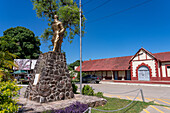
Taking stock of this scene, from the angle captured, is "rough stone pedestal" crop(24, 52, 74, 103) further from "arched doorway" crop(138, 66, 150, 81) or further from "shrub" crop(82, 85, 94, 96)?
"arched doorway" crop(138, 66, 150, 81)

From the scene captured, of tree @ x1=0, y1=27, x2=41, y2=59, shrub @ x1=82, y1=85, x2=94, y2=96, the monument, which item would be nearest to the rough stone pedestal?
the monument

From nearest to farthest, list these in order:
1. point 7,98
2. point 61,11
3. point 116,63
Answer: point 7,98
point 61,11
point 116,63

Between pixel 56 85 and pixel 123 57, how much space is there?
28789 mm

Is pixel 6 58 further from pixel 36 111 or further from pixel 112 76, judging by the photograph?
pixel 112 76

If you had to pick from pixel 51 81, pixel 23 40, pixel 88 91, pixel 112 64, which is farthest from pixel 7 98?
pixel 23 40

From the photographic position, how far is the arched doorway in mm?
25400

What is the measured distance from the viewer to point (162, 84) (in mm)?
18516

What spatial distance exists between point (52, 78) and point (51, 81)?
17 cm

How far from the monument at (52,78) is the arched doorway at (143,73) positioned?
73.2 feet

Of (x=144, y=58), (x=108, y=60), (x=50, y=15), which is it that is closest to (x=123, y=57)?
(x=108, y=60)

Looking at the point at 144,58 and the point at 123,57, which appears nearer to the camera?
the point at 144,58

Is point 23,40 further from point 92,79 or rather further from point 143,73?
point 143,73

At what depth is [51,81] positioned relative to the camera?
6750mm

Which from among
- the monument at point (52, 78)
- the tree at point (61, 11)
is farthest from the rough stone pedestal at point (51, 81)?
the tree at point (61, 11)
